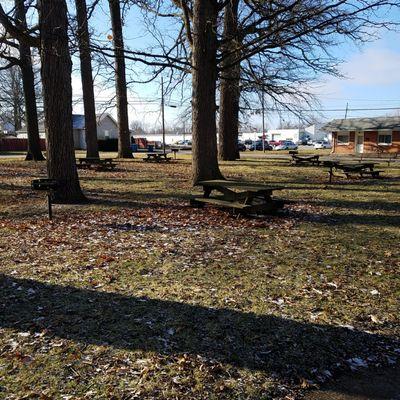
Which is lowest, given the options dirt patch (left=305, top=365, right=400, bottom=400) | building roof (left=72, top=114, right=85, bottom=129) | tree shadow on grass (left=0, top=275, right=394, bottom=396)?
dirt patch (left=305, top=365, right=400, bottom=400)

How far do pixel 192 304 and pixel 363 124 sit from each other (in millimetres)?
42411

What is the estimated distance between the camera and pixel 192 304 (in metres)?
4.66

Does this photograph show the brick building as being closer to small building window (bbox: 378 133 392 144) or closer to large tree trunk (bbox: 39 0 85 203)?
small building window (bbox: 378 133 392 144)

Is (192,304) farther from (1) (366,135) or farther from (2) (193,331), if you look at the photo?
(1) (366,135)

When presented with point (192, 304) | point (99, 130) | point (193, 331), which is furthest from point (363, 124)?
point (193, 331)

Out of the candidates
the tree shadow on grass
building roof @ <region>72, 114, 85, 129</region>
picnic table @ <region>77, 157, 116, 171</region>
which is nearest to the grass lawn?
the tree shadow on grass

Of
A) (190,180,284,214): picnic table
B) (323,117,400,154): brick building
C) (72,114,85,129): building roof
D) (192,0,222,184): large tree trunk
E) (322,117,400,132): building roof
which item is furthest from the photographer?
(72,114,85,129): building roof

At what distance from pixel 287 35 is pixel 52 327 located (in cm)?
1129

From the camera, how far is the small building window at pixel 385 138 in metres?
41.0

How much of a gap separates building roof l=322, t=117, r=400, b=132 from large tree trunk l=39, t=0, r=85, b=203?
3644 cm

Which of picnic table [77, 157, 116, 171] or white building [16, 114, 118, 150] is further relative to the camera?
white building [16, 114, 118, 150]

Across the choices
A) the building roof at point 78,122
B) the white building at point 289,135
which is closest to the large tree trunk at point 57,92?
the building roof at point 78,122

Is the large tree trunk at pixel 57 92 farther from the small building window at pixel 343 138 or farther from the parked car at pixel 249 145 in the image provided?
the parked car at pixel 249 145

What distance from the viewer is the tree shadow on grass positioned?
3682mm
